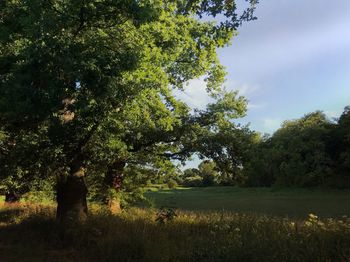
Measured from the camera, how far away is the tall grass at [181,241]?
8876 mm

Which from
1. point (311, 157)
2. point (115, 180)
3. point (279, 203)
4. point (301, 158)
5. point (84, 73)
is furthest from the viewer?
point (301, 158)

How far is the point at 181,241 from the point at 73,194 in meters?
6.99

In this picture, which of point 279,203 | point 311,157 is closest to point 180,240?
point 279,203

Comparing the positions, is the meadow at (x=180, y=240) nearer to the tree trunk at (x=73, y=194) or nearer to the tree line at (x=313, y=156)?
the tree trunk at (x=73, y=194)

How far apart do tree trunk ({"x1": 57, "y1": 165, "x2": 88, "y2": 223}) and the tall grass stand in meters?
0.72

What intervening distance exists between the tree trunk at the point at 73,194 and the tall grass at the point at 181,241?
0.72 m

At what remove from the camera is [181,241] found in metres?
11.3

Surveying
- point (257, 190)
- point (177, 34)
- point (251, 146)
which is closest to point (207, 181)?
point (257, 190)

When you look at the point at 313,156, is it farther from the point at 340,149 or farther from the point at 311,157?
the point at 340,149

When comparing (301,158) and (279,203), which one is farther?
(301,158)

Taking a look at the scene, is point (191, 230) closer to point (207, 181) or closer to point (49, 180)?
point (49, 180)

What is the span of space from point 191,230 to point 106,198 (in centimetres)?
998

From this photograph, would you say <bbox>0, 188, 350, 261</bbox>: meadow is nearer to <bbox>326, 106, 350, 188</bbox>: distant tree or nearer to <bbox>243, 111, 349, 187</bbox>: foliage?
<bbox>243, 111, 349, 187</bbox>: foliage

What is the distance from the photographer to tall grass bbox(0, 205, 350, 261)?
888 centimetres
